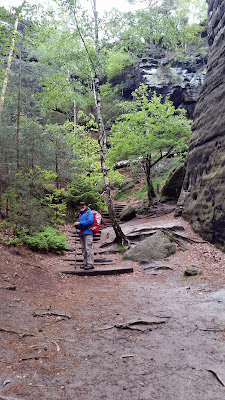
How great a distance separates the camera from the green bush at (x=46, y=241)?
8.45 meters

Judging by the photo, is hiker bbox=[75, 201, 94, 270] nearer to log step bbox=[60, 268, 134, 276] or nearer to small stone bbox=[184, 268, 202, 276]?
log step bbox=[60, 268, 134, 276]

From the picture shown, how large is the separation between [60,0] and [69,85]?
10.9 ft

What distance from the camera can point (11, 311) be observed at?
4.08 m

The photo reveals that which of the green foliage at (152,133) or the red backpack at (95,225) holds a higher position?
the green foliage at (152,133)

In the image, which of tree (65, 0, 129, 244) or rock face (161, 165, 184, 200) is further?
rock face (161, 165, 184, 200)

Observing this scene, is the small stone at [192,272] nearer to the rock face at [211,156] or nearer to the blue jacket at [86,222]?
the rock face at [211,156]

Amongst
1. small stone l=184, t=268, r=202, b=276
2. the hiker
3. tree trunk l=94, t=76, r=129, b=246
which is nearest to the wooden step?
the hiker

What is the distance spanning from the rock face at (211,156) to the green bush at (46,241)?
5533 millimetres

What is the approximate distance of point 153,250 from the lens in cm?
929

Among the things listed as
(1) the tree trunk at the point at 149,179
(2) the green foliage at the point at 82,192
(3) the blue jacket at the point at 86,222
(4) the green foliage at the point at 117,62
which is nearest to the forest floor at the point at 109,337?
(3) the blue jacket at the point at 86,222

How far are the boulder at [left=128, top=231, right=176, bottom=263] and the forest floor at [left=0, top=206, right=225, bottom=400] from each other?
2110 millimetres

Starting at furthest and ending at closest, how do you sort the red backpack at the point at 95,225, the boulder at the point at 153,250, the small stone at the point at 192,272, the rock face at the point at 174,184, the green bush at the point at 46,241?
1. the rock face at the point at 174,184
2. the boulder at the point at 153,250
3. the green bush at the point at 46,241
4. the red backpack at the point at 95,225
5. the small stone at the point at 192,272

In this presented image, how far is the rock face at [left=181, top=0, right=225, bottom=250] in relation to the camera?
9360 mm

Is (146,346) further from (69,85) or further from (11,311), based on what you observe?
(69,85)
